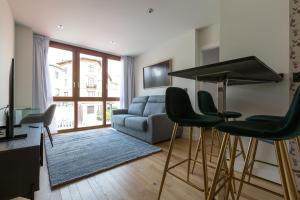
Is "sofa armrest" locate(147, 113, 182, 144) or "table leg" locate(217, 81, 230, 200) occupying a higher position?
"table leg" locate(217, 81, 230, 200)

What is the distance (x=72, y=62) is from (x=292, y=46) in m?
4.53

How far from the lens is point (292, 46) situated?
4.61 ft

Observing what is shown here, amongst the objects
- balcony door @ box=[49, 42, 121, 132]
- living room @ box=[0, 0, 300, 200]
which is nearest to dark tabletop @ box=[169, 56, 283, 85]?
living room @ box=[0, 0, 300, 200]

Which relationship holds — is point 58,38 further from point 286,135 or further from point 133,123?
point 286,135

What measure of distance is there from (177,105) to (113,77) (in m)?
4.10

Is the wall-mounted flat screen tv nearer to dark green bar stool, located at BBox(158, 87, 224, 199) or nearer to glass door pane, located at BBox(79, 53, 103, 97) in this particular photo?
glass door pane, located at BBox(79, 53, 103, 97)

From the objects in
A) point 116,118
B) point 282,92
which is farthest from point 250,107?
point 116,118

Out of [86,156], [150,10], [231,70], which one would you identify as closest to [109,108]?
[86,156]

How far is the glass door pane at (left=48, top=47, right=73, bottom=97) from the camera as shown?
3783mm

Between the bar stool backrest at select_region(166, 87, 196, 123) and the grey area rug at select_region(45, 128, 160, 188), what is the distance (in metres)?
1.27

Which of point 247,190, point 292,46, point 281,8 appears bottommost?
point 247,190

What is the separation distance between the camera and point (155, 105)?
369 cm

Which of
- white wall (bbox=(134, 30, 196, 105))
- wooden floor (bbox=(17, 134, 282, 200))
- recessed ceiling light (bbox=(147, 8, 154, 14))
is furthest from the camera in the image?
white wall (bbox=(134, 30, 196, 105))

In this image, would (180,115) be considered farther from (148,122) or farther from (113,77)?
(113,77)
